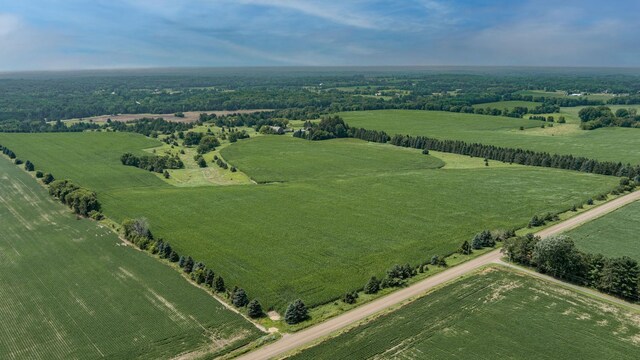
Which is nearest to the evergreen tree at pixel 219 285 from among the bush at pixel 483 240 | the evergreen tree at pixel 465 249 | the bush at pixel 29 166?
the evergreen tree at pixel 465 249

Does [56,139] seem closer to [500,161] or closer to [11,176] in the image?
[11,176]

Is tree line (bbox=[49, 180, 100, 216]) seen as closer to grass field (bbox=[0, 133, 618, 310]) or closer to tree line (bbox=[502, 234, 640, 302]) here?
grass field (bbox=[0, 133, 618, 310])

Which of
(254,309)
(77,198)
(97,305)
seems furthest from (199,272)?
(77,198)


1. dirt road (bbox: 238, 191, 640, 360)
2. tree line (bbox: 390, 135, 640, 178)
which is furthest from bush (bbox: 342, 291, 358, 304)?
tree line (bbox: 390, 135, 640, 178)

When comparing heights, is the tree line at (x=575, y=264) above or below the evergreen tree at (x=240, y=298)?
above

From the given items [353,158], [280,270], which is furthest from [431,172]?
[280,270]

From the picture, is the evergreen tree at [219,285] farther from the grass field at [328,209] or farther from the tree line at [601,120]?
the tree line at [601,120]
